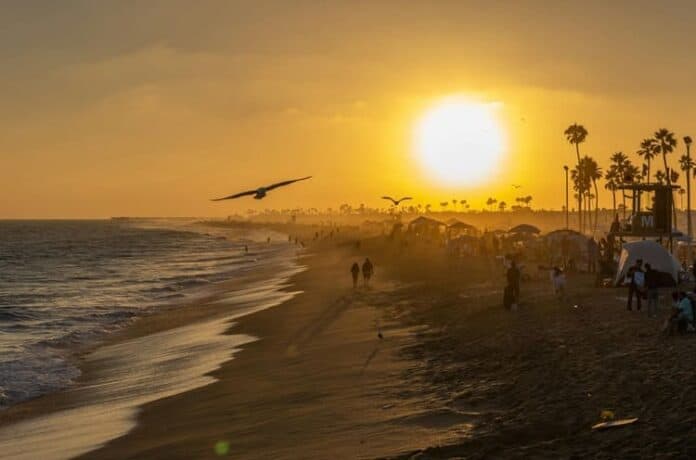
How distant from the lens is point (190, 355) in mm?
21719

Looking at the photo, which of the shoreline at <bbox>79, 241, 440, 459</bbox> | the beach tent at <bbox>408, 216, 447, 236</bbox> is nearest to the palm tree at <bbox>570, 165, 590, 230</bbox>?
the beach tent at <bbox>408, 216, 447, 236</bbox>

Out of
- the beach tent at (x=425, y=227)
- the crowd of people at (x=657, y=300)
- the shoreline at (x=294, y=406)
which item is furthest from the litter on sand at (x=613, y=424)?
the beach tent at (x=425, y=227)

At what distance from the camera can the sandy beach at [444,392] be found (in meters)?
9.73

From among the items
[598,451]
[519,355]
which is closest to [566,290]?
[519,355]

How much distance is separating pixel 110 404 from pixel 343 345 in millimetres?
6519

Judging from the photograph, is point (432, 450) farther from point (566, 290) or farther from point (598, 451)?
point (566, 290)

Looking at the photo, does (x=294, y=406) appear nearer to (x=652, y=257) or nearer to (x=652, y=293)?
(x=652, y=293)

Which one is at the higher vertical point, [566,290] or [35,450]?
[566,290]

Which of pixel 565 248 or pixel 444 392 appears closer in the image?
pixel 444 392

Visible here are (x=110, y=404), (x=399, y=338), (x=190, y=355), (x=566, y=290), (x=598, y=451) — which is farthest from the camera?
(x=566, y=290)

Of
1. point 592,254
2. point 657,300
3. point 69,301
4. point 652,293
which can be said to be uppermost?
point 592,254

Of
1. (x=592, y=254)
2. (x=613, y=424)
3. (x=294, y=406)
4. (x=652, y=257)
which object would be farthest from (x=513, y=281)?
(x=613, y=424)

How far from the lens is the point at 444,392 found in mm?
13117

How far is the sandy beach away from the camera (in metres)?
9.73
